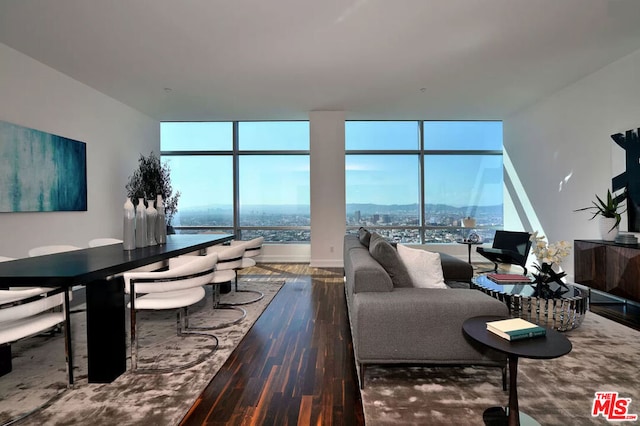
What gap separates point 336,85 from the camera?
489 cm

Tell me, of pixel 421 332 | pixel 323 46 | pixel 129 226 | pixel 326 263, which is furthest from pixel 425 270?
pixel 326 263

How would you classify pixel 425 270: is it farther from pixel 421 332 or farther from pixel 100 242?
pixel 100 242

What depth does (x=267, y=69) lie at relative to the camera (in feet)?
14.2

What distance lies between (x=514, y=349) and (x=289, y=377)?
4.68 feet

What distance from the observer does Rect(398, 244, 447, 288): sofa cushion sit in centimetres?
255

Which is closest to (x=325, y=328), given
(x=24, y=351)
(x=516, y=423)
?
(x=516, y=423)

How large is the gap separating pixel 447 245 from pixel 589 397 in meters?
5.15

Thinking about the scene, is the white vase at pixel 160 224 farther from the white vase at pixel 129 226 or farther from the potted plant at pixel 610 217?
the potted plant at pixel 610 217

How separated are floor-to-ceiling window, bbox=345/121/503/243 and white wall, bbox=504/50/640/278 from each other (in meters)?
0.70

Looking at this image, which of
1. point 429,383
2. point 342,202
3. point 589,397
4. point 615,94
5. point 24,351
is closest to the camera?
point 589,397

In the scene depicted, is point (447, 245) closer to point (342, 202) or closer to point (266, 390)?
point (342, 202)

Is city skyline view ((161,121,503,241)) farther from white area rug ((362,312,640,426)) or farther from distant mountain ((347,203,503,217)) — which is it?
white area rug ((362,312,640,426))

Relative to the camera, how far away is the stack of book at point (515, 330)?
1.60 m

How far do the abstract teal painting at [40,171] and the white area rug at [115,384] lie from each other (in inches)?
74.8
